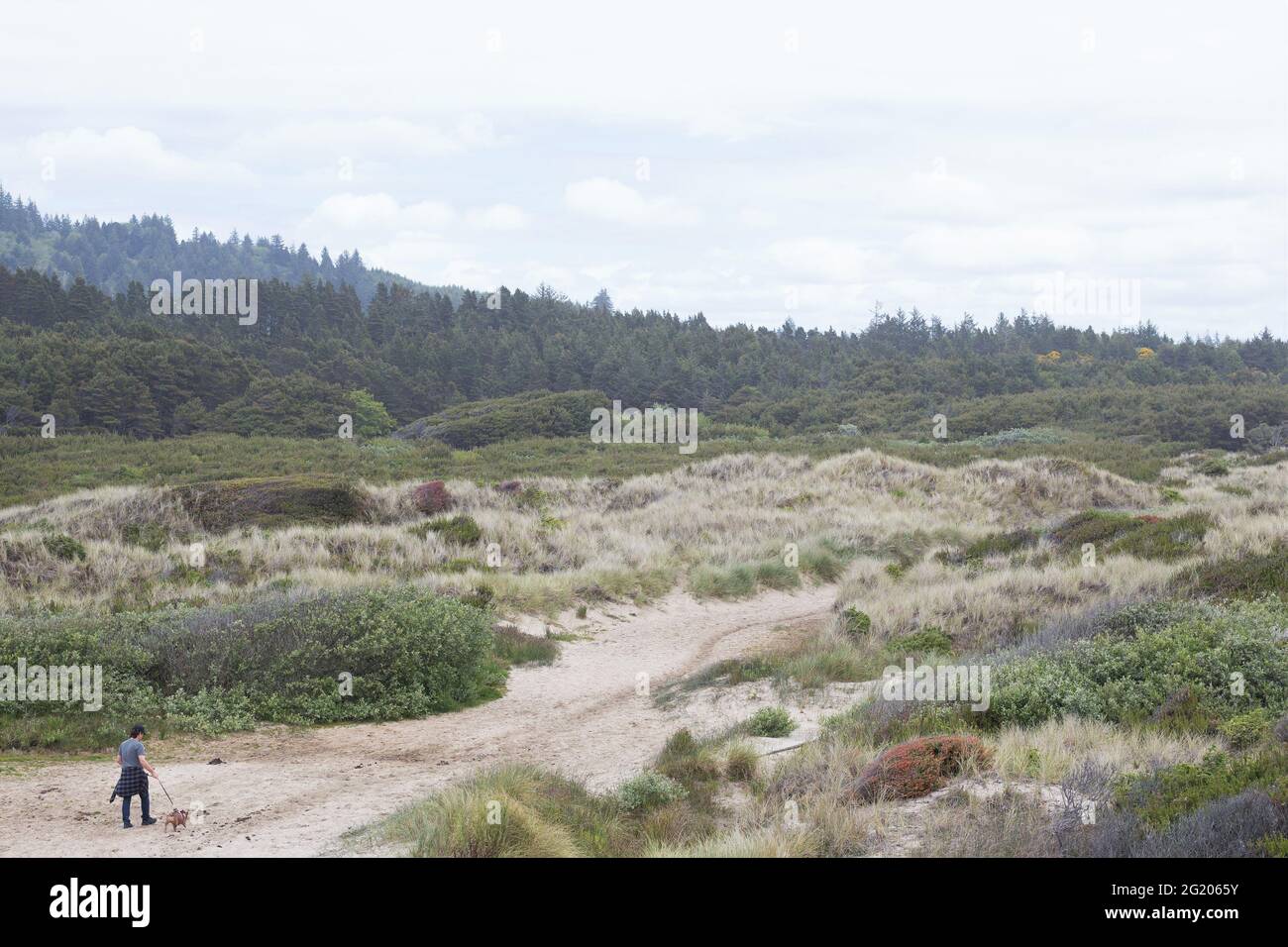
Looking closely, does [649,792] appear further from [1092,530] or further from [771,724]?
[1092,530]

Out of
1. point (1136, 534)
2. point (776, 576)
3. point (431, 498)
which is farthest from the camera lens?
point (431, 498)

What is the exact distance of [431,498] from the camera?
1117 inches

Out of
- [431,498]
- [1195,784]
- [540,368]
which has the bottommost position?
[1195,784]

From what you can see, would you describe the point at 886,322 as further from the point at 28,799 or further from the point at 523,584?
the point at 28,799

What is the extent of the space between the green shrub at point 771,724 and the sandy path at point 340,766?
102 cm

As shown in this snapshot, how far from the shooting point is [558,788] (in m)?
8.05

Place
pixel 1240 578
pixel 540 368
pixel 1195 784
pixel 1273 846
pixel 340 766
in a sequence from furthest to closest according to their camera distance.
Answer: pixel 540 368, pixel 1240 578, pixel 340 766, pixel 1195 784, pixel 1273 846

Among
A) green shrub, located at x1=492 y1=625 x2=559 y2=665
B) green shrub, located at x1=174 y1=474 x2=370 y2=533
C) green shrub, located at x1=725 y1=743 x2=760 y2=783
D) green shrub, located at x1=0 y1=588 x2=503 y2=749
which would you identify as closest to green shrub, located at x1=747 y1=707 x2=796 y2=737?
green shrub, located at x1=725 y1=743 x2=760 y2=783

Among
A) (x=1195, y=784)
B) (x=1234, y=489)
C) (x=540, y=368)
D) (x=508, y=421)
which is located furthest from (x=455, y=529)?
(x=540, y=368)

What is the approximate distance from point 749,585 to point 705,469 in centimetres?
1763

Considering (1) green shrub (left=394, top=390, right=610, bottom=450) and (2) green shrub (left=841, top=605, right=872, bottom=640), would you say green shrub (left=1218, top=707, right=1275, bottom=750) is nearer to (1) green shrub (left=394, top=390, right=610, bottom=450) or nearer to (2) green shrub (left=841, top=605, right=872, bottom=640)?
(2) green shrub (left=841, top=605, right=872, bottom=640)

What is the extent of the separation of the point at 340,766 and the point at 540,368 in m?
79.4

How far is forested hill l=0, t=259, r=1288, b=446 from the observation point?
2306 inches

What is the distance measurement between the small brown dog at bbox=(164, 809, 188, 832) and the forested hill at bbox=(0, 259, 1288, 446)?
52.1 meters
